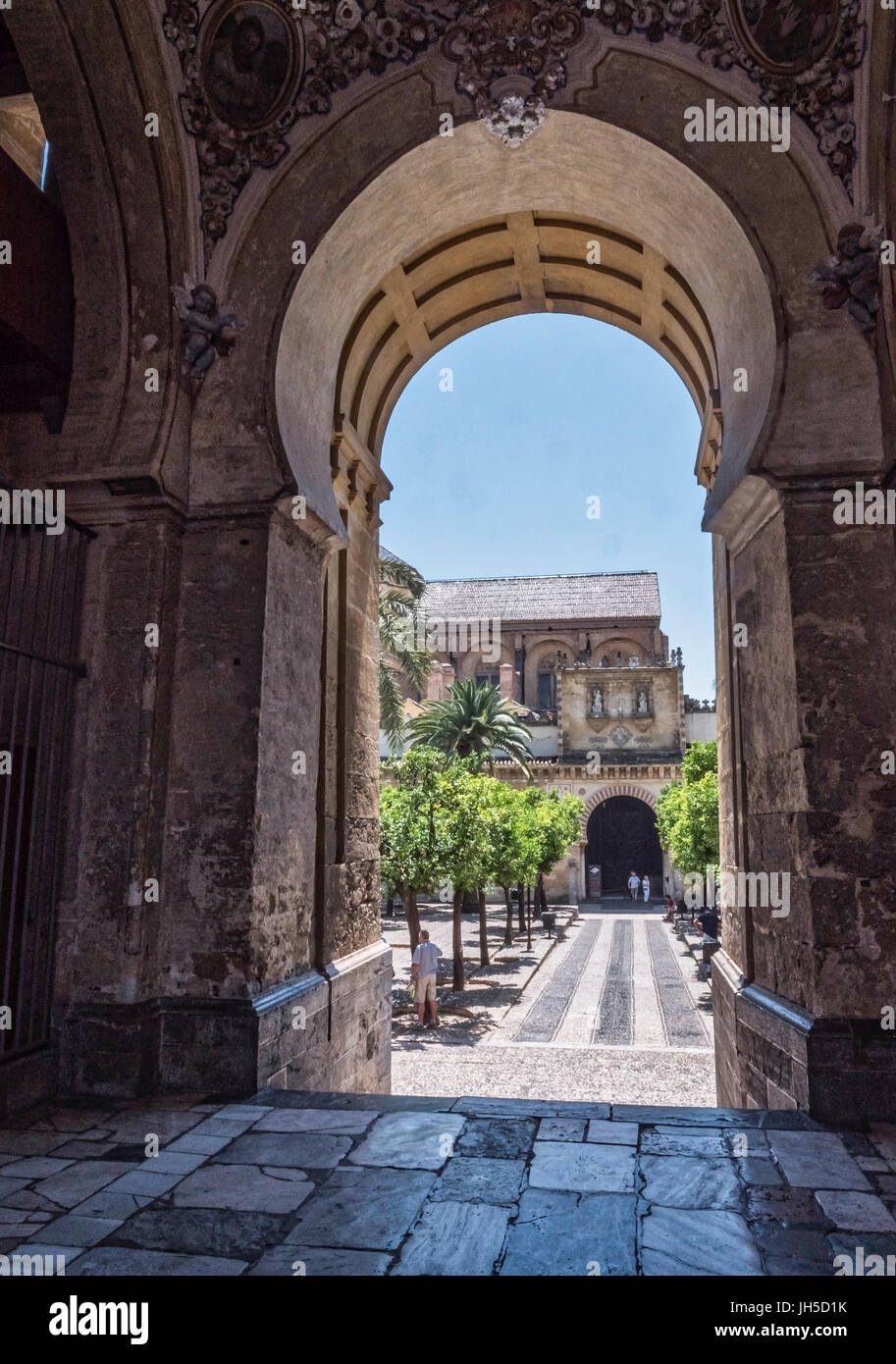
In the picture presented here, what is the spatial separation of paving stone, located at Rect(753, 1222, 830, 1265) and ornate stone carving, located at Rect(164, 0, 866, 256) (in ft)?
19.6

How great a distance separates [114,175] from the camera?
19.5 feet

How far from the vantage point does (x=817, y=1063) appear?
469 cm

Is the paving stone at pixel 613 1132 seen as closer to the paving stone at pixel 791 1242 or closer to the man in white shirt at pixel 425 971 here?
the paving stone at pixel 791 1242

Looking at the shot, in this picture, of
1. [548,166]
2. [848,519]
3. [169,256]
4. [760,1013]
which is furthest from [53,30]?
[760,1013]

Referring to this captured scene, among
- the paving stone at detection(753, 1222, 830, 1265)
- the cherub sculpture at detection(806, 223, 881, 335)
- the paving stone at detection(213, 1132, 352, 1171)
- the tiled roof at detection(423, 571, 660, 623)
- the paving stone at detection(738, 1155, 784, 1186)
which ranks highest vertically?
the tiled roof at detection(423, 571, 660, 623)

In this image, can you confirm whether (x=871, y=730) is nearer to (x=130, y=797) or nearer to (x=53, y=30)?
(x=130, y=797)

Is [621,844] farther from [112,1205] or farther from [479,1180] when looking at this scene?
[112,1205]

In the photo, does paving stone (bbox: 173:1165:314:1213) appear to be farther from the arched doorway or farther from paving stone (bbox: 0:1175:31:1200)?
the arched doorway

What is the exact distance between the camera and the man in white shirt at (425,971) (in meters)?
13.6

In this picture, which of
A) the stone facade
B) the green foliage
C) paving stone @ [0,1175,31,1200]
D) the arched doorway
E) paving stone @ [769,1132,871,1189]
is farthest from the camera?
the arched doorway

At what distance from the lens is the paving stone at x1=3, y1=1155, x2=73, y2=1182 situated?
3912mm

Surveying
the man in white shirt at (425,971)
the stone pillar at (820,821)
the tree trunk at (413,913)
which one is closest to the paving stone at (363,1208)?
the stone pillar at (820,821)

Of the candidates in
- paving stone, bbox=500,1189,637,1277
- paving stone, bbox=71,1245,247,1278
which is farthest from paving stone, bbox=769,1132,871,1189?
paving stone, bbox=71,1245,247,1278
